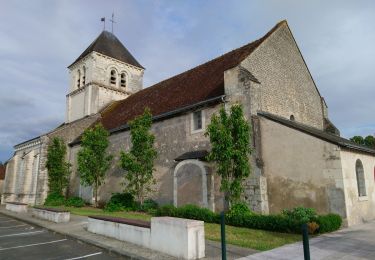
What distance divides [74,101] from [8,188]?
993 centimetres

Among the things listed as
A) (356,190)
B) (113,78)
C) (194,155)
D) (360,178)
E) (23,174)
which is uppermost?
(113,78)

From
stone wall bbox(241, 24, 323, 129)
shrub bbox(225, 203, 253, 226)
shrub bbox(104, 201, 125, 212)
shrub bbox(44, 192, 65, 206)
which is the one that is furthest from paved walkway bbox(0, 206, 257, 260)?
shrub bbox(44, 192, 65, 206)

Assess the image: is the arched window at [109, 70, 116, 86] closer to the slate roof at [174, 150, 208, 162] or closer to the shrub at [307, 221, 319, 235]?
the slate roof at [174, 150, 208, 162]

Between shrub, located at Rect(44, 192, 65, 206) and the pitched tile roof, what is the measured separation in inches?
241

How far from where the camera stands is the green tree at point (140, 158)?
16078mm

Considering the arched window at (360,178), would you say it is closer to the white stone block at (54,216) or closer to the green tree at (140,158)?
the green tree at (140,158)

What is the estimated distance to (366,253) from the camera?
7.20 metres

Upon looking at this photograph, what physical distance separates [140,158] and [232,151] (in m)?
6.07

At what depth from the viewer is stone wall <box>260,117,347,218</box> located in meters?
11.6

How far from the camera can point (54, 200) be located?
22078mm

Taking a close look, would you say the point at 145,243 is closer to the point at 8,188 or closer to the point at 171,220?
the point at 171,220

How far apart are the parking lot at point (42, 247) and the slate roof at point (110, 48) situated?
855 inches

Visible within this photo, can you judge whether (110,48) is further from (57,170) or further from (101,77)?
(57,170)

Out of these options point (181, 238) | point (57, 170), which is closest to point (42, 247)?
point (181, 238)
